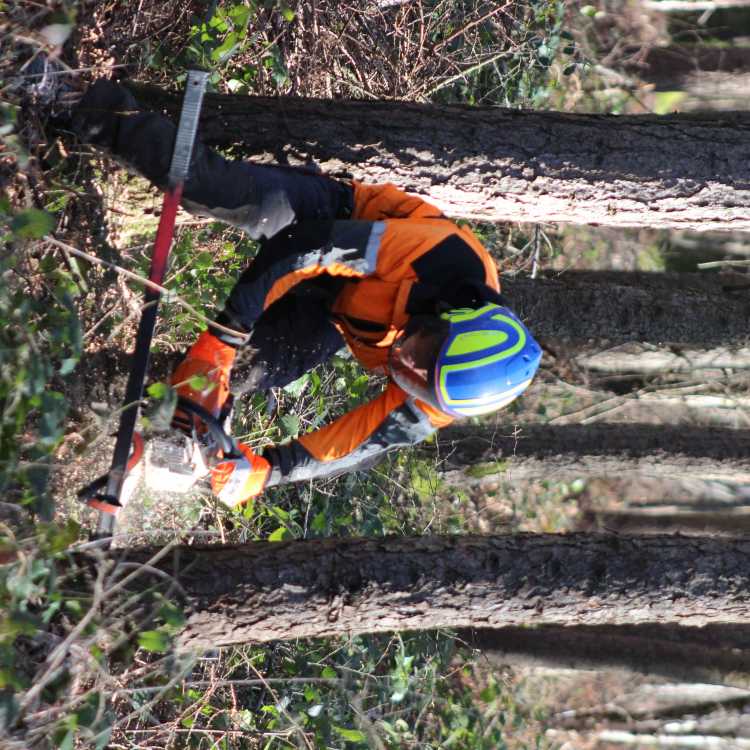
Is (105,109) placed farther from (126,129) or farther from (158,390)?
(158,390)

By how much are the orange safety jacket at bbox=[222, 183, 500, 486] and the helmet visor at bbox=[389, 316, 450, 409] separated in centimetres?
13

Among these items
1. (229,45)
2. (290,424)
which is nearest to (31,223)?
(229,45)

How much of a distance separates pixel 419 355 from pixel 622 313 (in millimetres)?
3093

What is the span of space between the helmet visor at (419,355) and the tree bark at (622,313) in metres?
2.68

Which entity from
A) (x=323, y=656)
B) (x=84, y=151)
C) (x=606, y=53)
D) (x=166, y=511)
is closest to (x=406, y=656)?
(x=323, y=656)

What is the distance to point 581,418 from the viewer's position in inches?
307

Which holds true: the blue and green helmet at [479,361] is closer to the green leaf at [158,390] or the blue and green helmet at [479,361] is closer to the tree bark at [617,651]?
the green leaf at [158,390]

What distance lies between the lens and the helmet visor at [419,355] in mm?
3246

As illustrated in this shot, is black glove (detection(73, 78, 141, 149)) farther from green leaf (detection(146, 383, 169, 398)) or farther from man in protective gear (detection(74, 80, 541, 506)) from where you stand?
green leaf (detection(146, 383, 169, 398))

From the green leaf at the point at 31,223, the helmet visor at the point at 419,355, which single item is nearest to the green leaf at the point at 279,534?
the helmet visor at the point at 419,355

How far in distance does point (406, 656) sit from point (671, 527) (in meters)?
5.76

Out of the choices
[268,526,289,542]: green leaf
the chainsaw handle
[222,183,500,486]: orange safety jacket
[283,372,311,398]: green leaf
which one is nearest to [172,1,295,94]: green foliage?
[222,183,500,486]: orange safety jacket

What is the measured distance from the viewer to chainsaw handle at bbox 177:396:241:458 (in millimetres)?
3186

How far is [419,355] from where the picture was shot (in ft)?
10.8
